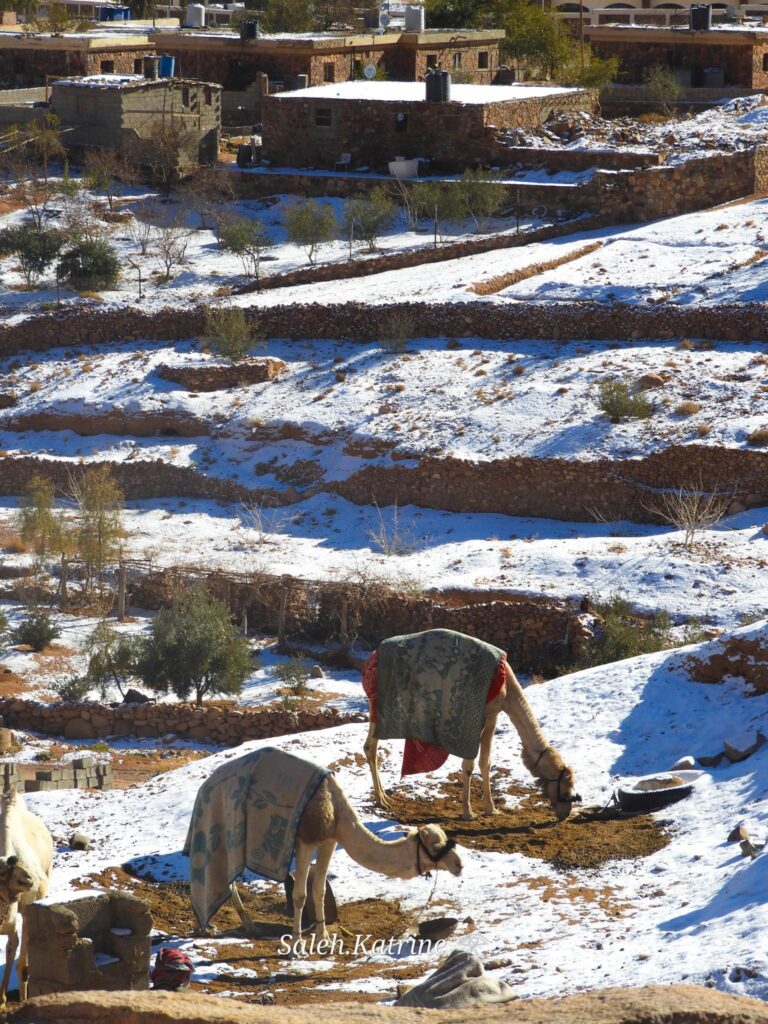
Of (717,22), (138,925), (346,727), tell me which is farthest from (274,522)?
(717,22)

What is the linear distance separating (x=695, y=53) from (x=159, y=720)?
37717mm

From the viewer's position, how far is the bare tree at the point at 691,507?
24.6 metres

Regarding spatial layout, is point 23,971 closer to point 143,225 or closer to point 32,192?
point 143,225

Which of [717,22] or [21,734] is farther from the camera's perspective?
[717,22]

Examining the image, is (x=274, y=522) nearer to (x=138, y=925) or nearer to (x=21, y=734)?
(x=21, y=734)

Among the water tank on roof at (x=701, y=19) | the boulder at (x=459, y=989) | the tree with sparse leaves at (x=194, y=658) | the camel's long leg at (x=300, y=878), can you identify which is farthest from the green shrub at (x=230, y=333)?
the water tank on roof at (x=701, y=19)

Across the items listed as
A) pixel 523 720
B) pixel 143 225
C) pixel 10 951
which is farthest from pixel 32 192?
pixel 10 951

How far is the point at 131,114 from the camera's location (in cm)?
4353

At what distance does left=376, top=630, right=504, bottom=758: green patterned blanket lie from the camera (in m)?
14.6

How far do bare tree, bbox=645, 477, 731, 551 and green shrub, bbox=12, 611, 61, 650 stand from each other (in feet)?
27.9

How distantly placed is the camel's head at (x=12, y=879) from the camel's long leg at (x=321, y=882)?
89.0 inches

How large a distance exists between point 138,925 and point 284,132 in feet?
109

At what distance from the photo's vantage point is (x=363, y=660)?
77.0 feet

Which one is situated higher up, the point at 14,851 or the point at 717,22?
the point at 717,22
